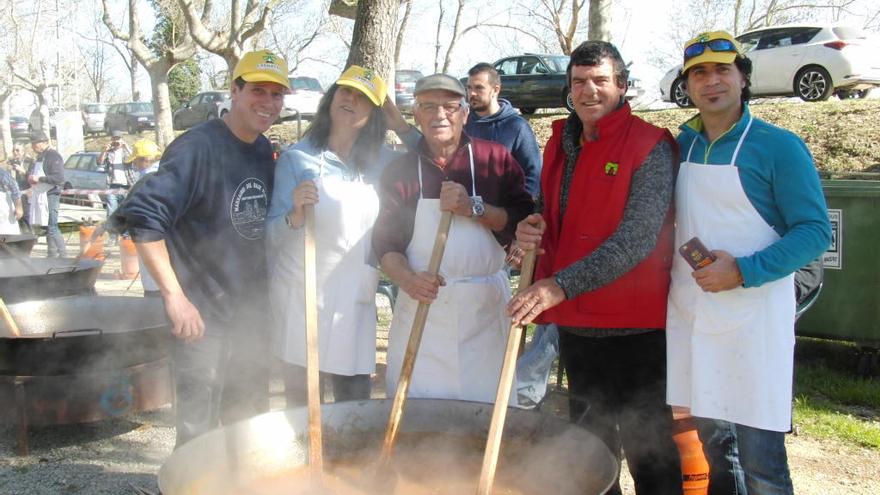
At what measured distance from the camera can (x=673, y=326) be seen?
7.79 ft

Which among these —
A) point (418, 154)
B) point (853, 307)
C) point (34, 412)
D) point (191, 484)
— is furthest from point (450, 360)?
point (853, 307)

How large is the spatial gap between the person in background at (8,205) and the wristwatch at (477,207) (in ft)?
25.7

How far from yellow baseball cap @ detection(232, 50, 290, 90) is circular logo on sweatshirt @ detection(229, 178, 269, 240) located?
15.4 inches

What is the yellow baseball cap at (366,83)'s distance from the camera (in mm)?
2795

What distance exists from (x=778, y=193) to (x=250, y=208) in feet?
6.12

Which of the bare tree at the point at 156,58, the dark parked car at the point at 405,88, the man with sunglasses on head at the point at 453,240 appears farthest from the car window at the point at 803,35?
the bare tree at the point at 156,58

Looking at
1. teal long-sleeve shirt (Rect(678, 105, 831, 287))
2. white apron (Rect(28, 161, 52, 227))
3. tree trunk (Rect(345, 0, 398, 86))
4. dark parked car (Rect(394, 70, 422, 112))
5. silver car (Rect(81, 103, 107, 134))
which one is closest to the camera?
teal long-sleeve shirt (Rect(678, 105, 831, 287))

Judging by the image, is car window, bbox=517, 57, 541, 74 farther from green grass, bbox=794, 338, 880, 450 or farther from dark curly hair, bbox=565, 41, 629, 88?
dark curly hair, bbox=565, 41, 629, 88

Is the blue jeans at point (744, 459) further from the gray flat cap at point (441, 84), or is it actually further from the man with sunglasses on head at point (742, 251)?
the gray flat cap at point (441, 84)

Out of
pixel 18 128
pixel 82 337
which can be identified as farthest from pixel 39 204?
pixel 18 128

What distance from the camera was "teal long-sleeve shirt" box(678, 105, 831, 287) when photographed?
2068 mm

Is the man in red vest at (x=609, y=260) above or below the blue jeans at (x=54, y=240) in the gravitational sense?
above

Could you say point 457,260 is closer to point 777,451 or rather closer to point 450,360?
point 450,360

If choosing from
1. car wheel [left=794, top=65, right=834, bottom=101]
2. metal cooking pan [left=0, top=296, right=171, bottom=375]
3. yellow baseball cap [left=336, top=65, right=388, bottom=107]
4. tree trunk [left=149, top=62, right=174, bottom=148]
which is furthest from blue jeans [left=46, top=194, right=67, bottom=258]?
car wheel [left=794, top=65, right=834, bottom=101]
